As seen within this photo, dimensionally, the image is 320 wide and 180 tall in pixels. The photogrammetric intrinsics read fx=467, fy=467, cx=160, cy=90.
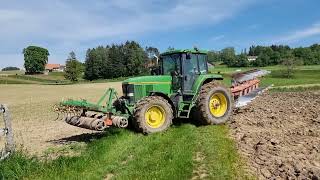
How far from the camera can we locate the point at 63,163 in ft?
31.8

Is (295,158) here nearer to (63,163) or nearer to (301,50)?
(63,163)

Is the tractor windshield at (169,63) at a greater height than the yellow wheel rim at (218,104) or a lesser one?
greater

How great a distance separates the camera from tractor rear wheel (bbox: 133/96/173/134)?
12805 millimetres

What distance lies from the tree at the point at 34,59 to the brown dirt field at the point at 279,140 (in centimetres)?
13512

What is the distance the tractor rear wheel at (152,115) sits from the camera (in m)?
12.8

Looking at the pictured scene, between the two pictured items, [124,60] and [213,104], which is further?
[124,60]

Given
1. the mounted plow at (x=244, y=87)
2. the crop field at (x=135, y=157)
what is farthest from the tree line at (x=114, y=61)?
the crop field at (x=135, y=157)

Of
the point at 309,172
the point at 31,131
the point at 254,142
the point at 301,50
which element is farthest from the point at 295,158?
the point at 301,50

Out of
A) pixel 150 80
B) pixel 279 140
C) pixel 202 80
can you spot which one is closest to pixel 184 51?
pixel 202 80

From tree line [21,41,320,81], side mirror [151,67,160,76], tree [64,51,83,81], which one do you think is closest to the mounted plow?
side mirror [151,67,160,76]

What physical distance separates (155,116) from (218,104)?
2755 mm

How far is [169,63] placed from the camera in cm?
1466

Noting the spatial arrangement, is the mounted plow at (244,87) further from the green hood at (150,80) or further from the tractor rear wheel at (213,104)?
the green hood at (150,80)

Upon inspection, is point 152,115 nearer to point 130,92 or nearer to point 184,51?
point 130,92
